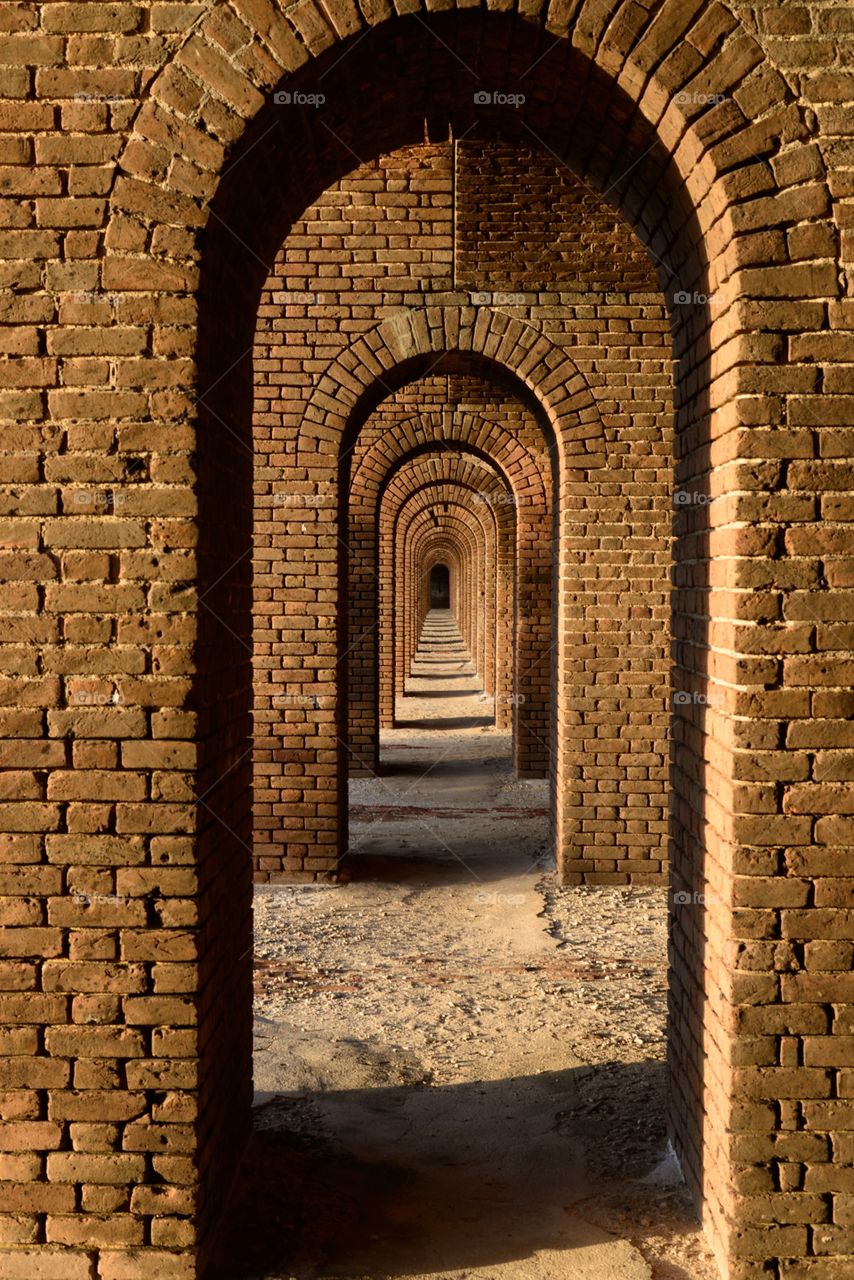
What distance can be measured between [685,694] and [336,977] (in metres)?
2.93

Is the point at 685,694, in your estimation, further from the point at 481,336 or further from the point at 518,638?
the point at 518,638

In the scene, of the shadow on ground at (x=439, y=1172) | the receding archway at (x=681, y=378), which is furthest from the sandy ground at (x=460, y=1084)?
the receding archway at (x=681, y=378)

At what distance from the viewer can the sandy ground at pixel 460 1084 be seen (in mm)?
3238

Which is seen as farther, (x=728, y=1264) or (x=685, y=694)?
(x=685, y=694)

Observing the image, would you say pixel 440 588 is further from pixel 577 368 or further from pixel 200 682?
pixel 200 682

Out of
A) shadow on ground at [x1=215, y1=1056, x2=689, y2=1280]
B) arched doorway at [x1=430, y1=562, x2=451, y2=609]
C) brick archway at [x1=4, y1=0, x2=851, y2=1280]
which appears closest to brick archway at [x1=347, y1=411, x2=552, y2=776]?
→ shadow on ground at [x1=215, y1=1056, x2=689, y2=1280]

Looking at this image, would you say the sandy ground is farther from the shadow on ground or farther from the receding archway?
the receding archway

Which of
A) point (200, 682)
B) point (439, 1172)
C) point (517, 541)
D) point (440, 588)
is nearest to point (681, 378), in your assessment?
point (200, 682)

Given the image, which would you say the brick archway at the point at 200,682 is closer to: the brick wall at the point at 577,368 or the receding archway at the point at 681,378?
the receding archway at the point at 681,378

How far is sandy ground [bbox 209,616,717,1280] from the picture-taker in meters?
3.24

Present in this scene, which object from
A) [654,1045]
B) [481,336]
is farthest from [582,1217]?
[481,336]

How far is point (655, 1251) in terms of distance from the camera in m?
3.19

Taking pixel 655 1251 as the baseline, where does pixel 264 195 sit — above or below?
above

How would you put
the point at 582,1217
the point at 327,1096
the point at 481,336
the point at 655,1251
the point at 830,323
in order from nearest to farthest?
the point at 830,323 → the point at 655,1251 → the point at 582,1217 → the point at 327,1096 → the point at 481,336
